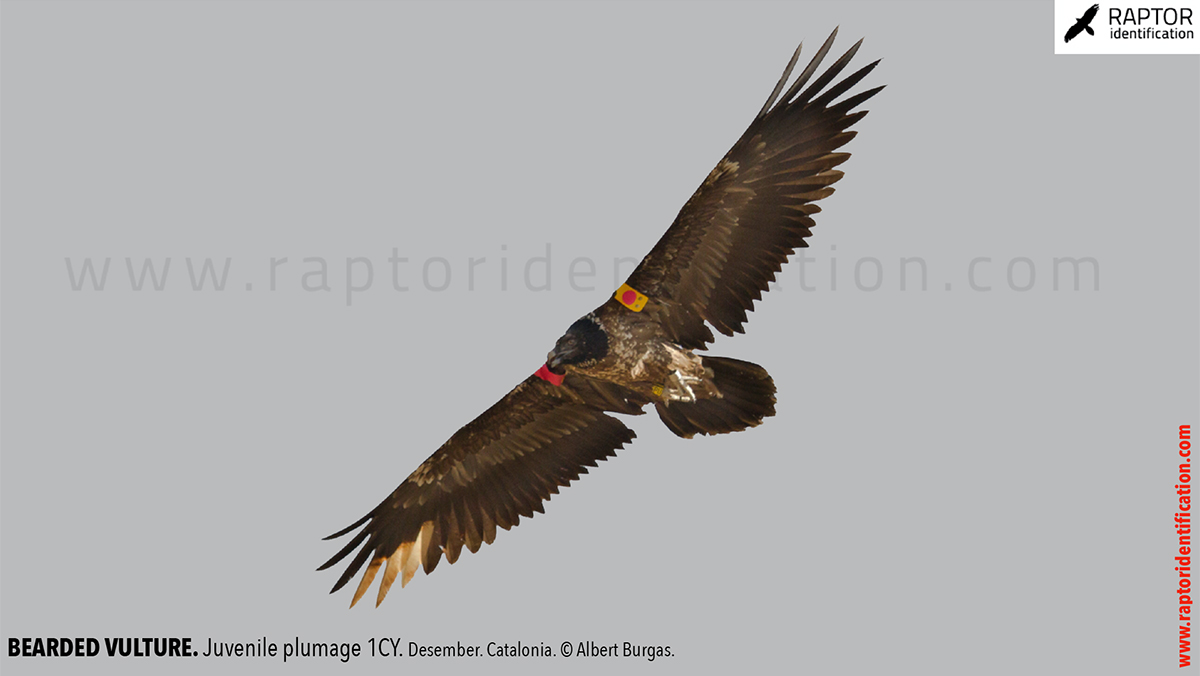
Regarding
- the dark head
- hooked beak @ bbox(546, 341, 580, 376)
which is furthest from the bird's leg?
hooked beak @ bbox(546, 341, 580, 376)

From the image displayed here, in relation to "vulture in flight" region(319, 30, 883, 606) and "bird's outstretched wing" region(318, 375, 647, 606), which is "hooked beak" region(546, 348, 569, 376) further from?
"bird's outstretched wing" region(318, 375, 647, 606)

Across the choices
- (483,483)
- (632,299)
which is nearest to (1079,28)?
(632,299)

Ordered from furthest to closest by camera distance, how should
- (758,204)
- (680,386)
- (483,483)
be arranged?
(483,483) < (680,386) < (758,204)

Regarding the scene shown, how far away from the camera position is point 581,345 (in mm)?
10656

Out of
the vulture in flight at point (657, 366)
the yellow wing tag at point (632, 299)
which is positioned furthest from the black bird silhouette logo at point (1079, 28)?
the yellow wing tag at point (632, 299)

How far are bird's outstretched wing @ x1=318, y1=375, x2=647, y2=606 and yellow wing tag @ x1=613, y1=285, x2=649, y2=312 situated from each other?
2.98 feet

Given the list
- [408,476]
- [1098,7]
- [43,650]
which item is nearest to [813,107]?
[1098,7]

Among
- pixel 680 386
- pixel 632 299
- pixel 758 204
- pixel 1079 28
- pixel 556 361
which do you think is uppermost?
pixel 1079 28

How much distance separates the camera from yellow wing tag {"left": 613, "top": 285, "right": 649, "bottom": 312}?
35.3 ft

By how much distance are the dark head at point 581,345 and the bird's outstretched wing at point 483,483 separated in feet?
1.99

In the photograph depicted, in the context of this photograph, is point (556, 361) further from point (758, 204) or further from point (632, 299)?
point (758, 204)

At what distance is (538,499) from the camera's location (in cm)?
1148

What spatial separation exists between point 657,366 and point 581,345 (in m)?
0.69

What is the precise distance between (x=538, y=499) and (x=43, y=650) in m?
4.43
